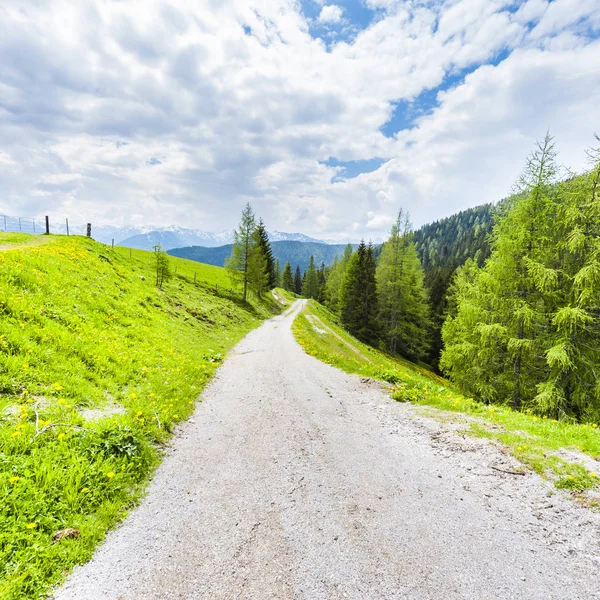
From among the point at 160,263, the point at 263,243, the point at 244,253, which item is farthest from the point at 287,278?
the point at 160,263

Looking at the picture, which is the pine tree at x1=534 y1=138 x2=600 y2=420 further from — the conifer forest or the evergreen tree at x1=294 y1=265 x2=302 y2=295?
the evergreen tree at x1=294 y1=265 x2=302 y2=295

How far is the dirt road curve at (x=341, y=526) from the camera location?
3.46 m

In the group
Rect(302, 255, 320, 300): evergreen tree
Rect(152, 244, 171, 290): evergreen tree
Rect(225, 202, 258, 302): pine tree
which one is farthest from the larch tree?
Rect(302, 255, 320, 300): evergreen tree

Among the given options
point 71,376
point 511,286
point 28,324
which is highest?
point 511,286

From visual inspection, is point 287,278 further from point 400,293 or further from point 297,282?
point 400,293

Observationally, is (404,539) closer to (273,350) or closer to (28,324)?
(28,324)

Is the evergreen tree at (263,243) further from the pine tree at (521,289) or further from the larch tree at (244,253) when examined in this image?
the pine tree at (521,289)

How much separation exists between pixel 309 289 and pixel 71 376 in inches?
3903

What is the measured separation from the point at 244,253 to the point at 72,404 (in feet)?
120

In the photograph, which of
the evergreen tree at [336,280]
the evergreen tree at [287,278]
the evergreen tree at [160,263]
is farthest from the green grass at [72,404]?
the evergreen tree at [287,278]

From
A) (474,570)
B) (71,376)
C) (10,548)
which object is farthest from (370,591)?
(71,376)

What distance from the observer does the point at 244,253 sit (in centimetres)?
4200

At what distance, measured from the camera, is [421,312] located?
141 feet

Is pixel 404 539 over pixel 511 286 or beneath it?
beneath
